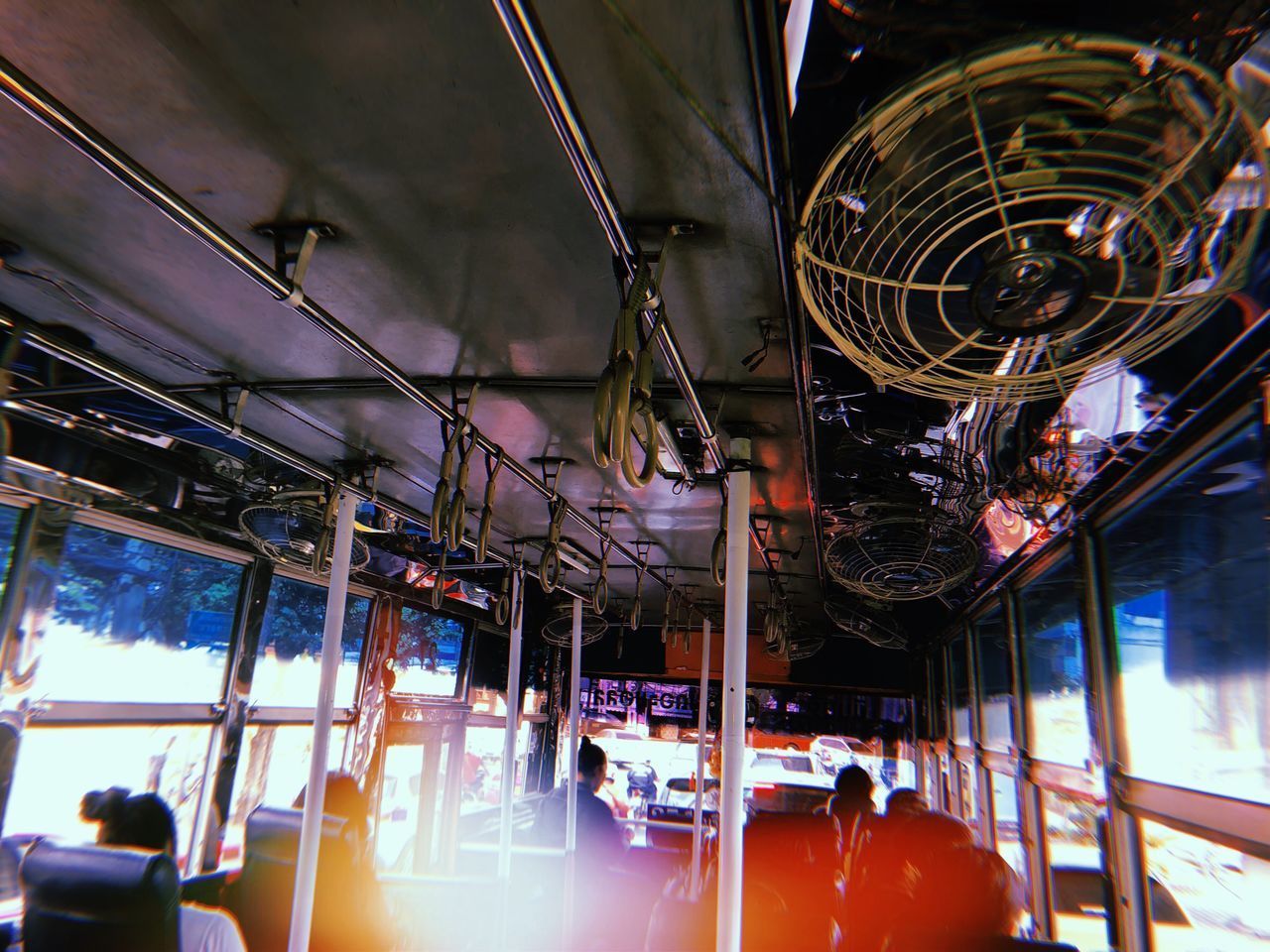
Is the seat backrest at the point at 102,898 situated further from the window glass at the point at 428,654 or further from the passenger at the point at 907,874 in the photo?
the window glass at the point at 428,654

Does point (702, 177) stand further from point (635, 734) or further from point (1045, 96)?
point (635, 734)

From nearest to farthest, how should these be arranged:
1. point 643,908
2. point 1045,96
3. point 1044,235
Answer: point 1045,96 < point 1044,235 < point 643,908

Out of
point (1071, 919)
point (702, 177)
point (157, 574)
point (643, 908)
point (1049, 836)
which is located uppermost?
point (702, 177)

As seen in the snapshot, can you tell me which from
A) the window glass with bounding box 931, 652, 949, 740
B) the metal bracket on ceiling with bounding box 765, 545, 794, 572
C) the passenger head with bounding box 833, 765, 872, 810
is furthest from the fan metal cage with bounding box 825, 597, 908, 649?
the window glass with bounding box 931, 652, 949, 740

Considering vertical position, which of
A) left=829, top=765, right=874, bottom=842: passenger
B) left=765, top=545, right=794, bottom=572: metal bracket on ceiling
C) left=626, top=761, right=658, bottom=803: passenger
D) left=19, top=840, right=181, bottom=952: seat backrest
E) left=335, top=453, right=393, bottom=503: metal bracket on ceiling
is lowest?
left=626, top=761, right=658, bottom=803: passenger

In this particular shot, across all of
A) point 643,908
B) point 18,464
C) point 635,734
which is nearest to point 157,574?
point 18,464

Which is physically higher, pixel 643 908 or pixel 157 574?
pixel 157 574

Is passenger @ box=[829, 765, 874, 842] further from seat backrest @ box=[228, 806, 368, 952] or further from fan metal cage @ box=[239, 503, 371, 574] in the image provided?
fan metal cage @ box=[239, 503, 371, 574]

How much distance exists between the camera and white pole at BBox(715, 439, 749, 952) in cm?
261

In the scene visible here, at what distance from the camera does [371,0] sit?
1454 mm

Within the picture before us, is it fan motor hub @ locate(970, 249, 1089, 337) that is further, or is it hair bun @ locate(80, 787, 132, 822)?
hair bun @ locate(80, 787, 132, 822)

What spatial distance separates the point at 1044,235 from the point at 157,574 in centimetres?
518

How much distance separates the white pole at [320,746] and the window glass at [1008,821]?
12.3 ft

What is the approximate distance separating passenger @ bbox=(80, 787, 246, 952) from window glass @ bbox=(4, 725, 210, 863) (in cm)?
30
